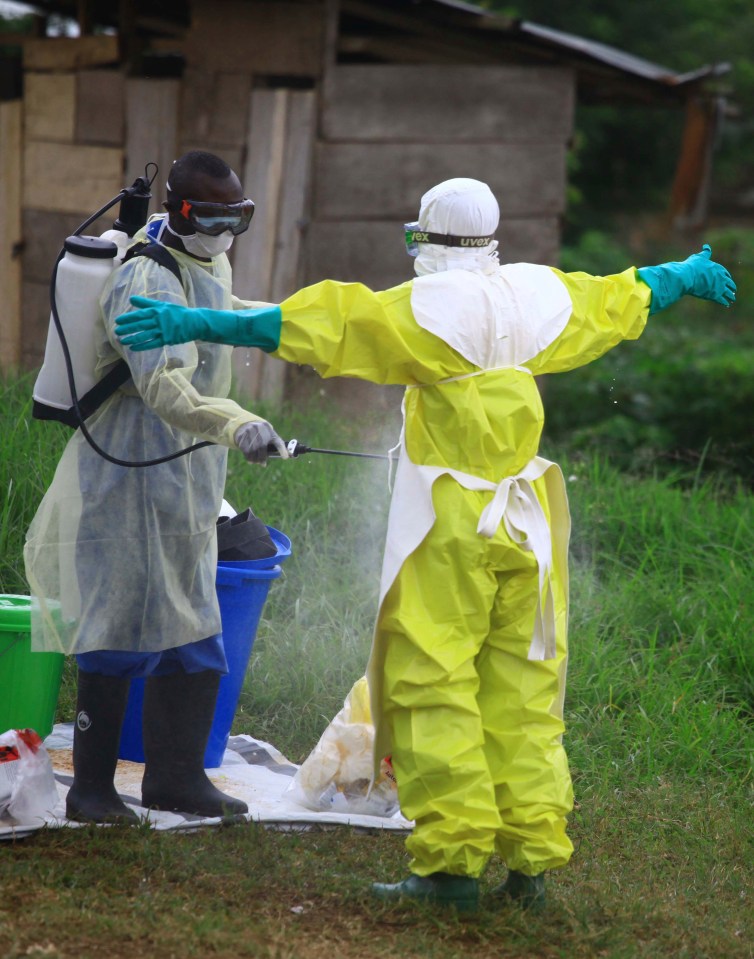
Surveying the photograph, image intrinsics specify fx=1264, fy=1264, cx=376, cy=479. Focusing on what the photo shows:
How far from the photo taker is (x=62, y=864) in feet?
10.3

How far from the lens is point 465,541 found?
2.97 metres

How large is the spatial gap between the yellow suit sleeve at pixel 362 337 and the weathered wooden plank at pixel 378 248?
4270mm

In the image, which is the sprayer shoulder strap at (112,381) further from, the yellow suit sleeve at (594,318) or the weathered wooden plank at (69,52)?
the weathered wooden plank at (69,52)

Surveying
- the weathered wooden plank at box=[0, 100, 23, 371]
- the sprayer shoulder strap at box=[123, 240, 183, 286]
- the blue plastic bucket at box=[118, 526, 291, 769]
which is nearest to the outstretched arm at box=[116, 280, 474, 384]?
the sprayer shoulder strap at box=[123, 240, 183, 286]

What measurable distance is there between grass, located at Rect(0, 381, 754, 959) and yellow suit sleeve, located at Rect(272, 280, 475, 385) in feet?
4.28

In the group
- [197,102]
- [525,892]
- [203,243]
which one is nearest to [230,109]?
[197,102]

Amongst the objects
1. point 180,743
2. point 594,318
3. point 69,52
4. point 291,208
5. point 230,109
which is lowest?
point 180,743

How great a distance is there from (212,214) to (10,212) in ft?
16.1

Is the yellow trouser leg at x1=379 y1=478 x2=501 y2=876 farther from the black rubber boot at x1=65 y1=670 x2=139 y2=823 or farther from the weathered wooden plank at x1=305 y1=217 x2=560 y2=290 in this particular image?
the weathered wooden plank at x1=305 y1=217 x2=560 y2=290

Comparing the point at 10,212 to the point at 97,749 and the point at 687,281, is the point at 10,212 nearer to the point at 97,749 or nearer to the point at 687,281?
the point at 97,749

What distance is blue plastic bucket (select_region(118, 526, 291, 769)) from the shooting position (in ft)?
12.4

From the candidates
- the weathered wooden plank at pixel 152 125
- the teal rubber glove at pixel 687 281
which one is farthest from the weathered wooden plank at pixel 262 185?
the teal rubber glove at pixel 687 281

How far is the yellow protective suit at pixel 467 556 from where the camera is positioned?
2.92 meters

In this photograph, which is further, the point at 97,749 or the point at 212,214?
the point at 97,749
